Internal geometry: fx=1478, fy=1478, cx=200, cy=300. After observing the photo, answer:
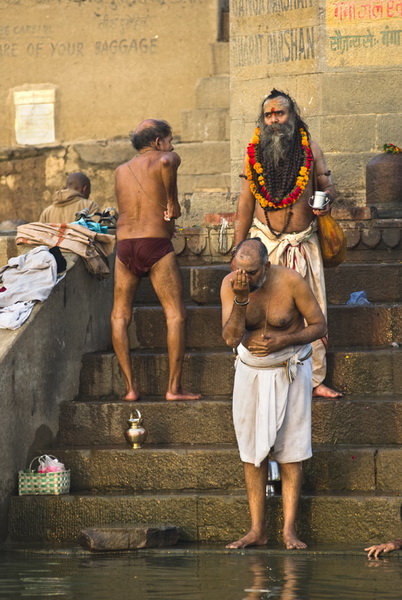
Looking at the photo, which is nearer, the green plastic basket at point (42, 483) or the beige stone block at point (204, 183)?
the green plastic basket at point (42, 483)

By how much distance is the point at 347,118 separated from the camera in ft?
43.5

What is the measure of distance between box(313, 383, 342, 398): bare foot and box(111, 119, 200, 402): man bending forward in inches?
39.9

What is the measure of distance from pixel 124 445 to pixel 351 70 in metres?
5.14

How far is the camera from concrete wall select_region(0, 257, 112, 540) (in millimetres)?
8969

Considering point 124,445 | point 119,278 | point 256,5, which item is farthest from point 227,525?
point 256,5

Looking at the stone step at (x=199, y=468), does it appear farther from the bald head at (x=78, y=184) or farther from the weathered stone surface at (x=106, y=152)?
the weathered stone surface at (x=106, y=152)

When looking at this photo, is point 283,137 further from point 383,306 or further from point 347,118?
point 347,118

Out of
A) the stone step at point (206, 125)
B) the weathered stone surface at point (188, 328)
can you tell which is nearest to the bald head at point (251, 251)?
the weathered stone surface at point (188, 328)

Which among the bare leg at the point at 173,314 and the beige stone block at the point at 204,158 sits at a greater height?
the beige stone block at the point at 204,158

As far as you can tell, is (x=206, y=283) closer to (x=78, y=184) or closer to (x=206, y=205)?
(x=78, y=184)

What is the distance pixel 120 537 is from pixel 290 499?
0.98m

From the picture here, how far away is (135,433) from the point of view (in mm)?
9172

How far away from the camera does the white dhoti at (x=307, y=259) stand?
9.34 metres

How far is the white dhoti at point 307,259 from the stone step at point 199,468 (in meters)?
0.61
